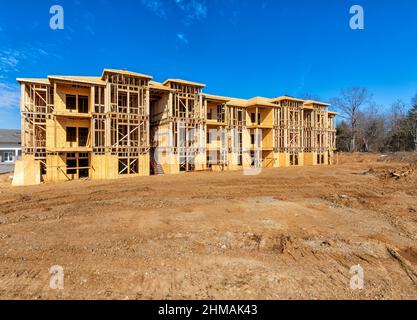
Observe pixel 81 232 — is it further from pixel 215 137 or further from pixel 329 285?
pixel 215 137

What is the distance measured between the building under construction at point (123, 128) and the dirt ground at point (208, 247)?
8.97 meters

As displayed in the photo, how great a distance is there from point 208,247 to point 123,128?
17.5m

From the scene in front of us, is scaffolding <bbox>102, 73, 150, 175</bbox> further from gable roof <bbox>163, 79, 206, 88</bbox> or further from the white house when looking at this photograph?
the white house

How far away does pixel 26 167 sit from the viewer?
16.5 meters

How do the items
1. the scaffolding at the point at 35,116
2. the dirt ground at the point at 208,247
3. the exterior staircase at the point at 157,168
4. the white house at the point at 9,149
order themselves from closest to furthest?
the dirt ground at the point at 208,247, the scaffolding at the point at 35,116, the exterior staircase at the point at 157,168, the white house at the point at 9,149

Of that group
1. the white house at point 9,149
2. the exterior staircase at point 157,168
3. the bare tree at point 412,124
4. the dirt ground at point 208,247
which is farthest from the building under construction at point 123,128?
the bare tree at point 412,124

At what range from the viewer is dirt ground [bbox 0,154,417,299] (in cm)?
371

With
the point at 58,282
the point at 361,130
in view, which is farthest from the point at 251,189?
the point at 361,130

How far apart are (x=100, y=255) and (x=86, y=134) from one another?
60.9ft

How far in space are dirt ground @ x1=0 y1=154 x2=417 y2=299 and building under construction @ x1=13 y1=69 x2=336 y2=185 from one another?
8968 mm

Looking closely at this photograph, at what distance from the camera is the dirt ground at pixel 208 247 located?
3.71 metres

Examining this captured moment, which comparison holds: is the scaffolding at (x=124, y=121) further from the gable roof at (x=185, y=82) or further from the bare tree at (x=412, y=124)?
the bare tree at (x=412, y=124)

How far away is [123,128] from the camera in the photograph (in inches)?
796

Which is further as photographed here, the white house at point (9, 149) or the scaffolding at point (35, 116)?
the white house at point (9, 149)
